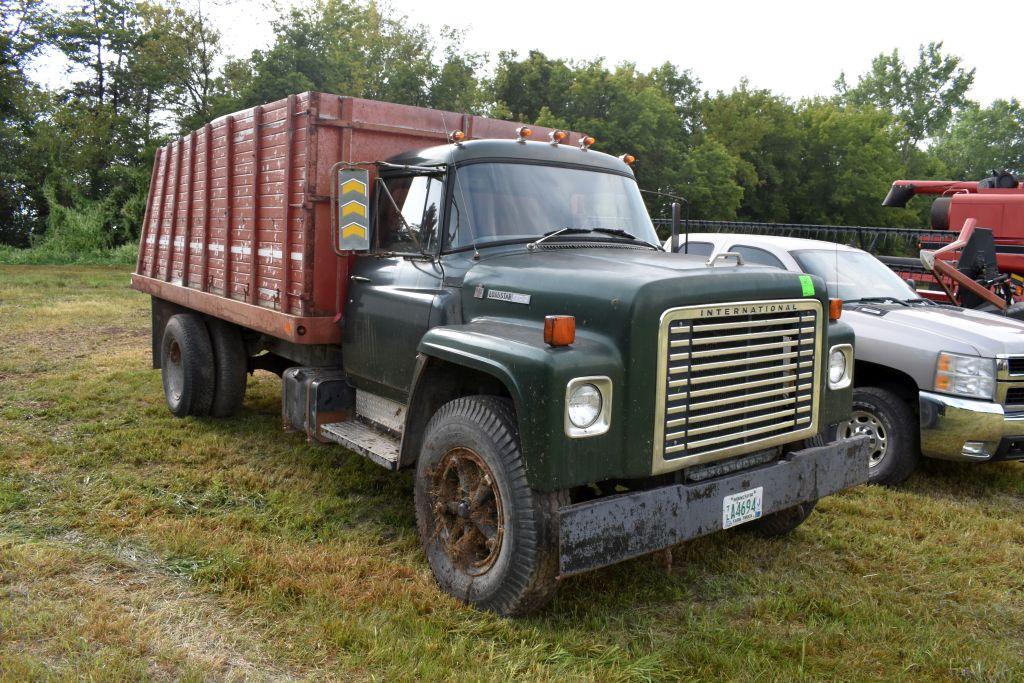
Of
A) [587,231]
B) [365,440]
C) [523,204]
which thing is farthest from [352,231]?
[587,231]

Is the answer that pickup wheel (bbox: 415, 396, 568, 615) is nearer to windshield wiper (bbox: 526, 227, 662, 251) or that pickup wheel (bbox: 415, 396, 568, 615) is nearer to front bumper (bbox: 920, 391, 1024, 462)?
windshield wiper (bbox: 526, 227, 662, 251)

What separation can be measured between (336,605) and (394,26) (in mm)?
43759

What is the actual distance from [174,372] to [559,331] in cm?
533

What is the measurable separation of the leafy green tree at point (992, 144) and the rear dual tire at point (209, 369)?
69262mm

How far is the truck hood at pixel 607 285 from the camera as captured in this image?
11.6 feet

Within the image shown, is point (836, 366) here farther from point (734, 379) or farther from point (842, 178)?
point (842, 178)

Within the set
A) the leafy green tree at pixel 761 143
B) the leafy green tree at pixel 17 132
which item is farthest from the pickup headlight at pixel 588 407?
the leafy green tree at pixel 761 143

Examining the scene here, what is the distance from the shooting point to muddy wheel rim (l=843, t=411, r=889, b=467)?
6051 millimetres

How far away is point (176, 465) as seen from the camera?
6066mm

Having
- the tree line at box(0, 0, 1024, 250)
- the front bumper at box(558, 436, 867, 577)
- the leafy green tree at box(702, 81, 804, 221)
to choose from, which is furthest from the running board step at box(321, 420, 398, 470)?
the leafy green tree at box(702, 81, 804, 221)

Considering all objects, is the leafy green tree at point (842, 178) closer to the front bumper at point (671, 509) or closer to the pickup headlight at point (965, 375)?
the pickup headlight at point (965, 375)

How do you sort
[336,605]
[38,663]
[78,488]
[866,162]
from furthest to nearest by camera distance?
[866,162] → [78,488] → [336,605] → [38,663]

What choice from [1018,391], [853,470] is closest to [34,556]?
[853,470]

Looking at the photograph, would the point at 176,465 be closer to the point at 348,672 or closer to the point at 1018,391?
the point at 348,672
